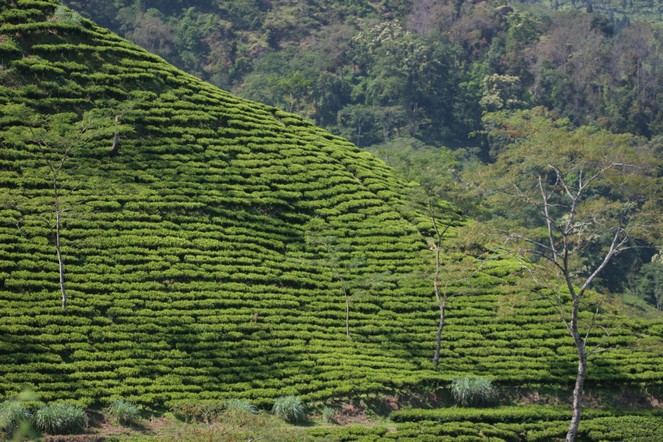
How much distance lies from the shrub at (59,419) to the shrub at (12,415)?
1.57ft

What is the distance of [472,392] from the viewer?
35.1m

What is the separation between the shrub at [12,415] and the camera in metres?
27.6

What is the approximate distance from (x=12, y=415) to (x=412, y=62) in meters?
85.9

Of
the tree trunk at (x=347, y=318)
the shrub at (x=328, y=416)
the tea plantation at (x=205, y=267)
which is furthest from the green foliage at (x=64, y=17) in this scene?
the shrub at (x=328, y=416)

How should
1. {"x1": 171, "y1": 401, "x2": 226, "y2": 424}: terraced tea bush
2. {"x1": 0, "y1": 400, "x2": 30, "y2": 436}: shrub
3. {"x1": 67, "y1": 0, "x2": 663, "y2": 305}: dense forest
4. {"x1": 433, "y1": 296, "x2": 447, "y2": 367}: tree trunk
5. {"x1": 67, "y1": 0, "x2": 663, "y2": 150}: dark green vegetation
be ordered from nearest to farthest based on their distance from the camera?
{"x1": 0, "y1": 400, "x2": 30, "y2": 436}: shrub < {"x1": 171, "y1": 401, "x2": 226, "y2": 424}: terraced tea bush < {"x1": 433, "y1": 296, "x2": 447, "y2": 367}: tree trunk < {"x1": 67, "y1": 0, "x2": 663, "y2": 305}: dense forest < {"x1": 67, "y1": 0, "x2": 663, "y2": 150}: dark green vegetation

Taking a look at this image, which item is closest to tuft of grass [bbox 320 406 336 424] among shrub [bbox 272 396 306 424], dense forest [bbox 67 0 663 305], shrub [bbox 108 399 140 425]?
shrub [bbox 272 396 306 424]

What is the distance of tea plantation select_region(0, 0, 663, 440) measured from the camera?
3391 cm

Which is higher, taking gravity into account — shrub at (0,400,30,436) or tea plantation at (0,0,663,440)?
tea plantation at (0,0,663,440)

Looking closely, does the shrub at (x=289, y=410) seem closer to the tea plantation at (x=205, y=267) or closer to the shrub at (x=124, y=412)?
the tea plantation at (x=205, y=267)

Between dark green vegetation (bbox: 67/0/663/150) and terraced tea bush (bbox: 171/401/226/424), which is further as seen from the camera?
dark green vegetation (bbox: 67/0/663/150)

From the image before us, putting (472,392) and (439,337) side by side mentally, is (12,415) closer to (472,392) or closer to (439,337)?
(472,392)

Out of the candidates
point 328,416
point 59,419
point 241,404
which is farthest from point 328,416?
point 59,419

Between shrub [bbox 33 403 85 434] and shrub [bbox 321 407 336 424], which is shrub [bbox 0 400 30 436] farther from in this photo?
shrub [bbox 321 407 336 424]

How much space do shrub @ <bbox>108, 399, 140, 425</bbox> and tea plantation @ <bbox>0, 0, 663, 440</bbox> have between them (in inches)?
32.2
